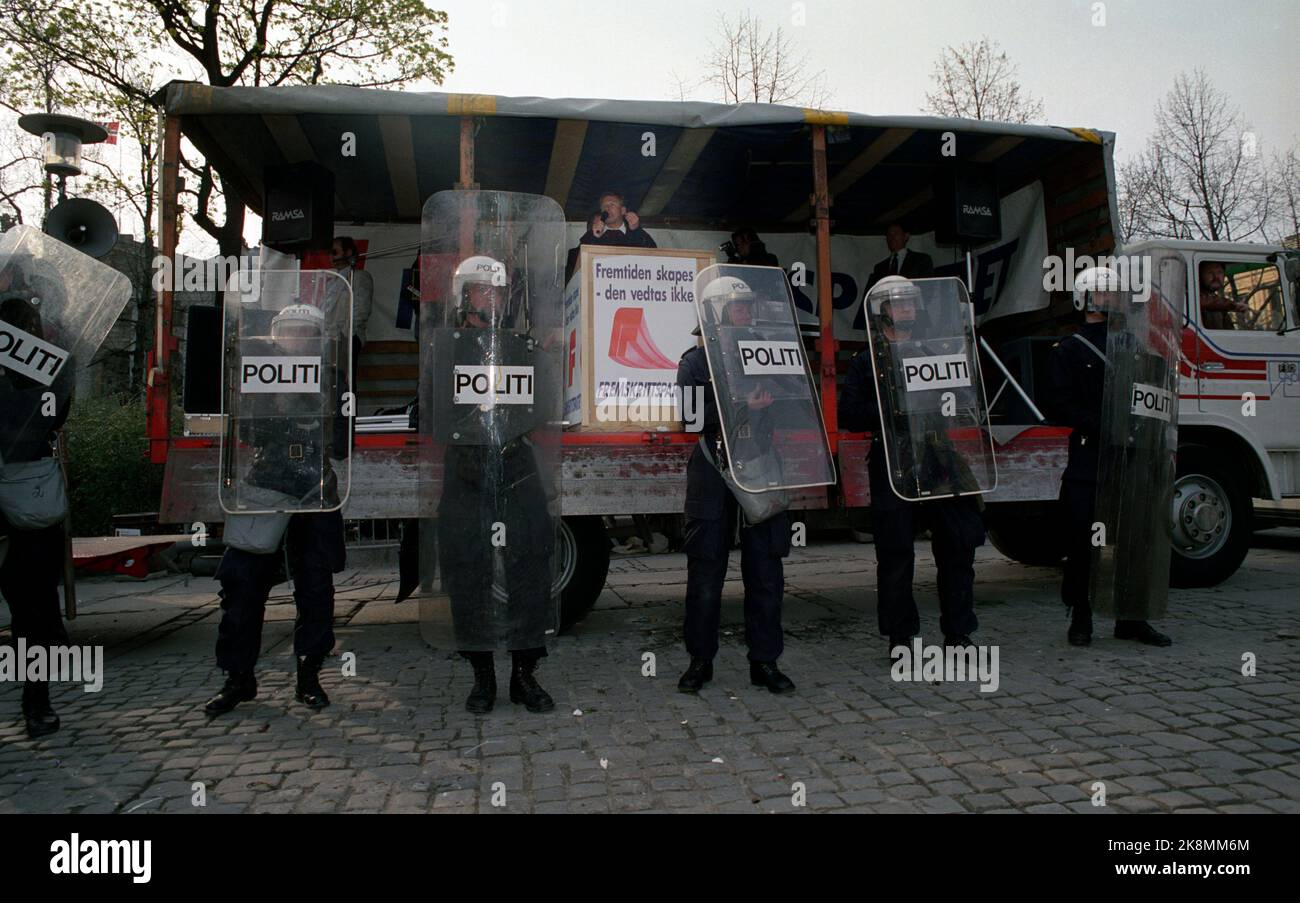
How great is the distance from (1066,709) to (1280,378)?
453 centimetres

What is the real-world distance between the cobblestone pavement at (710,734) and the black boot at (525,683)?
0.07m

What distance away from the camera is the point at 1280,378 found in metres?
6.59

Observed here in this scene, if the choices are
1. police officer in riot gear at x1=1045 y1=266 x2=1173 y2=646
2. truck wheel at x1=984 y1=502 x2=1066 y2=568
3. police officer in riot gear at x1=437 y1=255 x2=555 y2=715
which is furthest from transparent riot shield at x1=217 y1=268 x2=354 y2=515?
truck wheel at x1=984 y1=502 x2=1066 y2=568

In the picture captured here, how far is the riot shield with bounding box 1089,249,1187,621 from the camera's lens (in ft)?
15.0

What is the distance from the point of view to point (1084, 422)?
4.70 m

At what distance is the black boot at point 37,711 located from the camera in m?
3.58

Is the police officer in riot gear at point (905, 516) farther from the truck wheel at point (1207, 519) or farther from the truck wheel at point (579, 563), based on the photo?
the truck wheel at point (1207, 519)

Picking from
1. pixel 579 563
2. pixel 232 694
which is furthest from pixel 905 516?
pixel 232 694

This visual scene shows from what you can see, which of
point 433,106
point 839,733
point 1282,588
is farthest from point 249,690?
point 1282,588

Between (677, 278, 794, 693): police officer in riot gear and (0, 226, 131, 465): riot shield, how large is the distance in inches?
105

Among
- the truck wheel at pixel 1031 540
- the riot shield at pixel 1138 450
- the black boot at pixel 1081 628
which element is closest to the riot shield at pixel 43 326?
the riot shield at pixel 1138 450

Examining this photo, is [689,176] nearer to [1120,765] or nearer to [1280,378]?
[1280,378]

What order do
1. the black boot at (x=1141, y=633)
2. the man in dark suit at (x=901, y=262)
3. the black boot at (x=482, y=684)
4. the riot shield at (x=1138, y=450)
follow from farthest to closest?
1. the man in dark suit at (x=901, y=262)
2. the black boot at (x=1141, y=633)
3. the riot shield at (x=1138, y=450)
4. the black boot at (x=482, y=684)

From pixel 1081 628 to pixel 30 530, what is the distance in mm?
5101
